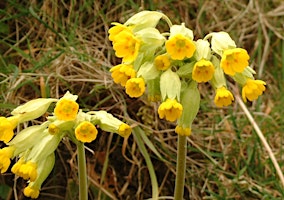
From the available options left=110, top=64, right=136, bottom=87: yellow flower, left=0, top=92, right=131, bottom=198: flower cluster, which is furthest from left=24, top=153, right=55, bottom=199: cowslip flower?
left=110, top=64, right=136, bottom=87: yellow flower

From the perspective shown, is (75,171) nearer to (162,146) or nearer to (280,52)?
(162,146)

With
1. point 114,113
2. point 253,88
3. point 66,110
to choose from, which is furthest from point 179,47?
point 114,113

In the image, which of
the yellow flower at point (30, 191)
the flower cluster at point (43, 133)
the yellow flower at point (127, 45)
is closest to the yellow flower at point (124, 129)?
the flower cluster at point (43, 133)

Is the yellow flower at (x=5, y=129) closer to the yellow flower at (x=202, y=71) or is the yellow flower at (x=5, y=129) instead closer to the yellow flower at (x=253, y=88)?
the yellow flower at (x=202, y=71)

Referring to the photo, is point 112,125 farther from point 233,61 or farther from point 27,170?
point 233,61

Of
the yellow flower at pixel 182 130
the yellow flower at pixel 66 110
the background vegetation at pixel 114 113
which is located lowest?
the background vegetation at pixel 114 113
